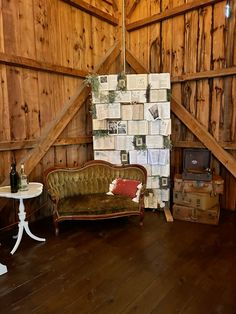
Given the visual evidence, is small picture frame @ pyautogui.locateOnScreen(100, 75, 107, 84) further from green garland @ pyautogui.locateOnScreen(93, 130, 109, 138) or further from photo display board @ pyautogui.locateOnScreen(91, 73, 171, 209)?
green garland @ pyautogui.locateOnScreen(93, 130, 109, 138)

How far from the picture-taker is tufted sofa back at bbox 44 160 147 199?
340cm

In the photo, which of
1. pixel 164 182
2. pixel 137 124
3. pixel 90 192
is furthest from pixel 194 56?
pixel 90 192

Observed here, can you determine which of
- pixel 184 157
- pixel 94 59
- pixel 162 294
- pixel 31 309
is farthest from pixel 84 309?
pixel 94 59

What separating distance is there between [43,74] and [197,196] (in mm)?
2801

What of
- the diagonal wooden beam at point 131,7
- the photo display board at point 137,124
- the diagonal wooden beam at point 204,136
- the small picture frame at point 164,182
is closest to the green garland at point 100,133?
the photo display board at point 137,124

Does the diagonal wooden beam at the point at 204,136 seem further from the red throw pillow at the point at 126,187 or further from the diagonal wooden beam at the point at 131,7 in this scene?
the diagonal wooden beam at the point at 131,7

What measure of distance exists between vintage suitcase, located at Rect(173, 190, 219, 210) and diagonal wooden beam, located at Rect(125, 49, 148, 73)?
2323 millimetres

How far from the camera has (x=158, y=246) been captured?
2.67 m

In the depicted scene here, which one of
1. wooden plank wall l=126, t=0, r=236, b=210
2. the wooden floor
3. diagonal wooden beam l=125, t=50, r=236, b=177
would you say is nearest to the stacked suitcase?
the wooden floor

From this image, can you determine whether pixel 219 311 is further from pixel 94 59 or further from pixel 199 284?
pixel 94 59

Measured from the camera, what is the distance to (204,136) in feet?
12.2

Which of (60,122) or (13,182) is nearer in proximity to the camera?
(13,182)

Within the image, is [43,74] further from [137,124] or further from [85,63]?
[137,124]

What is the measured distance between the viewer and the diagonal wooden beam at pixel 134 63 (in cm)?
429
